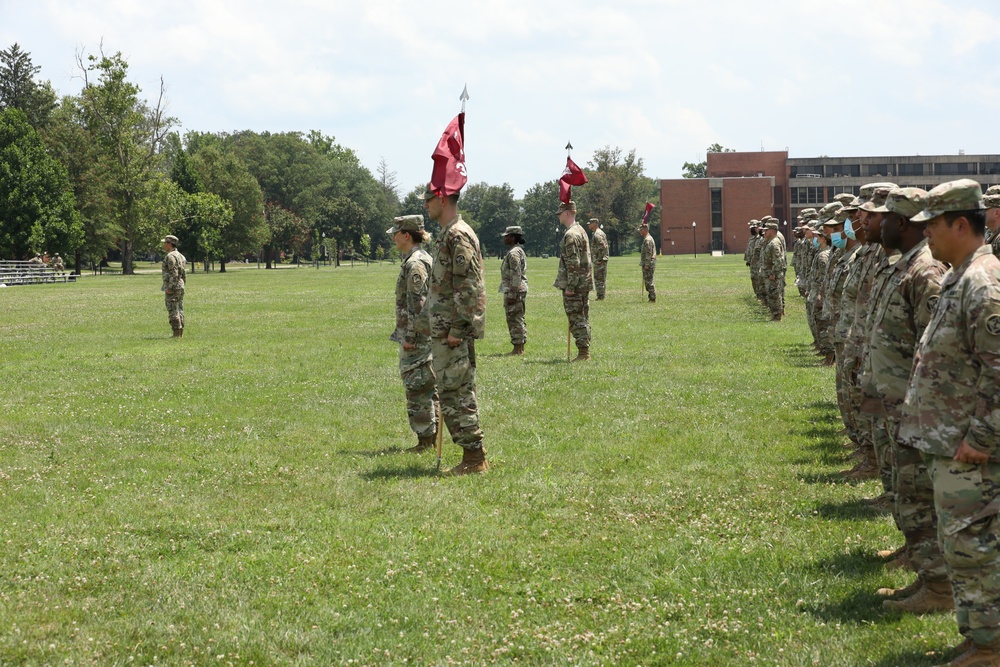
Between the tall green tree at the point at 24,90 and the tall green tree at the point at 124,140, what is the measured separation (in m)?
9.58

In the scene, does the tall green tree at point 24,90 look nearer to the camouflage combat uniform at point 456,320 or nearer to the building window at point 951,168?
the camouflage combat uniform at point 456,320

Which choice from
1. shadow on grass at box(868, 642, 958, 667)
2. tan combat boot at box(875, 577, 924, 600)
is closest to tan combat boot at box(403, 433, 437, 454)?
tan combat boot at box(875, 577, 924, 600)

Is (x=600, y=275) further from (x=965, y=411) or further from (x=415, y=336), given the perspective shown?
(x=965, y=411)

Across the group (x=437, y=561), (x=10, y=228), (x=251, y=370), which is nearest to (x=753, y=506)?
(x=437, y=561)

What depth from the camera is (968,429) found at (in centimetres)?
468

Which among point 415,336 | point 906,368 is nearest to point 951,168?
point 415,336

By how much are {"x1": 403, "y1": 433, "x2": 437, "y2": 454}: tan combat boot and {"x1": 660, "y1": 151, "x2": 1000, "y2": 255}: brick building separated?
103 m

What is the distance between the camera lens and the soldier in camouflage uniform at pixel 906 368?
5.71m

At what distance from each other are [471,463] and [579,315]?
852 cm

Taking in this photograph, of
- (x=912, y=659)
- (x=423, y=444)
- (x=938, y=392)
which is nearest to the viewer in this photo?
(x=938, y=392)

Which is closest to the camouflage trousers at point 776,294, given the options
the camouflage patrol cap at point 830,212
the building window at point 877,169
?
the camouflage patrol cap at point 830,212

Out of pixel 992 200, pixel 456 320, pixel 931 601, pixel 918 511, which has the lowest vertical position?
pixel 931 601

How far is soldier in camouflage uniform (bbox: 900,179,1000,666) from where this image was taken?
459 cm

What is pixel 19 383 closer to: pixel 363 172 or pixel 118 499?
pixel 118 499
